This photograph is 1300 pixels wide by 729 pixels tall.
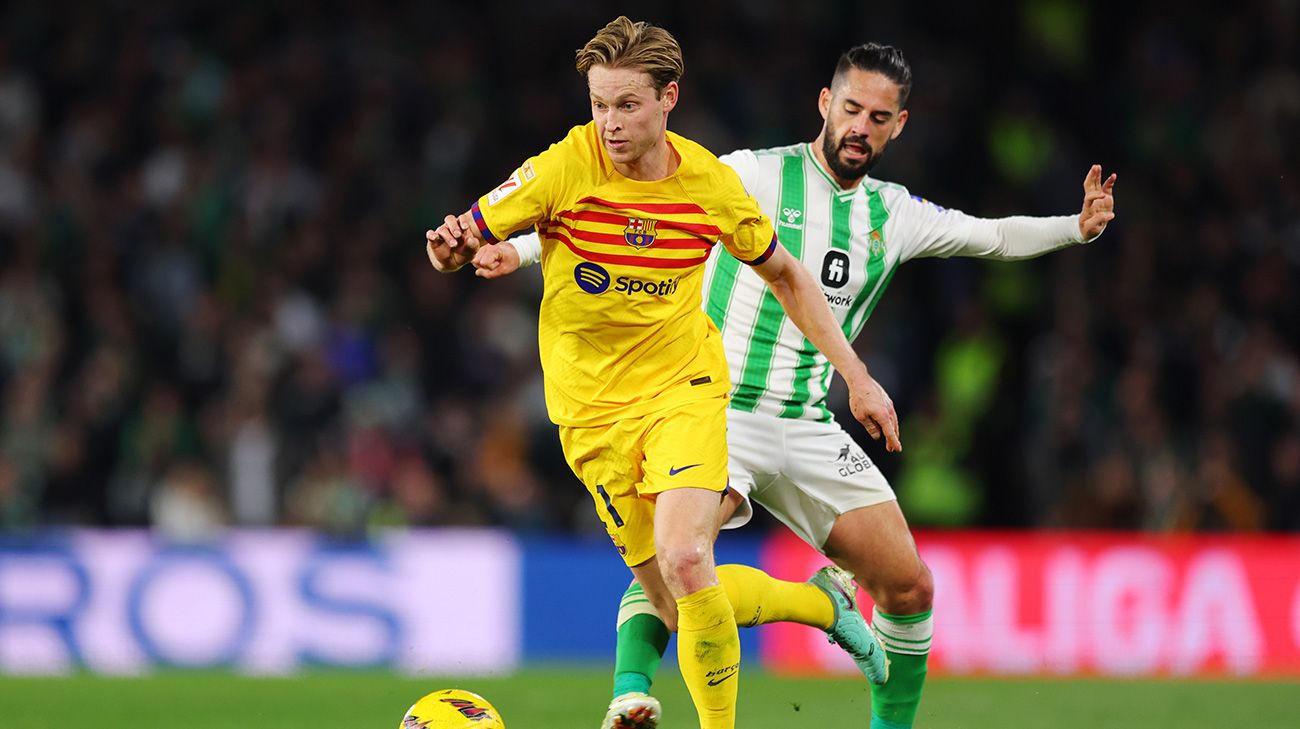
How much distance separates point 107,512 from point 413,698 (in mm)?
3695

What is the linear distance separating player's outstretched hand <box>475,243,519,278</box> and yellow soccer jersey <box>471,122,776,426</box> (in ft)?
0.49

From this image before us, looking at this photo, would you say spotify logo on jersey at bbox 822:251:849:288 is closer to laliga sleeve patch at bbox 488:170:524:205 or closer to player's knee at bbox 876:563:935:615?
player's knee at bbox 876:563:935:615

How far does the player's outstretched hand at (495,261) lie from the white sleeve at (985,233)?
6.41 ft

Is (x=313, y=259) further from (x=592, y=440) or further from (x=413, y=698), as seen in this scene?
(x=592, y=440)

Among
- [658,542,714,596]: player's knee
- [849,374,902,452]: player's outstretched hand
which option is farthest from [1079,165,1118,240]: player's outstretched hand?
[658,542,714,596]: player's knee

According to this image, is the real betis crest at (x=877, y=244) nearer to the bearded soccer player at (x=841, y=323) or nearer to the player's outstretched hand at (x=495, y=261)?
the bearded soccer player at (x=841, y=323)

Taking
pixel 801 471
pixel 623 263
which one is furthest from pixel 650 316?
pixel 801 471

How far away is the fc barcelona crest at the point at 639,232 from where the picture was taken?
5922 millimetres

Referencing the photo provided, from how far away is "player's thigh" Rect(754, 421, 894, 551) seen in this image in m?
6.67

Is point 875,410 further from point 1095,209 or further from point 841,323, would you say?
point 1095,209

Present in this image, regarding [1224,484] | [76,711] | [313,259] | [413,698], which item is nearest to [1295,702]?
[1224,484]

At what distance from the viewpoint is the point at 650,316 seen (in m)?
6.05

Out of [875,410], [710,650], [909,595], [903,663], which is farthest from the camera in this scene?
[903,663]

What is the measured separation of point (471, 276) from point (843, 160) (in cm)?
746
